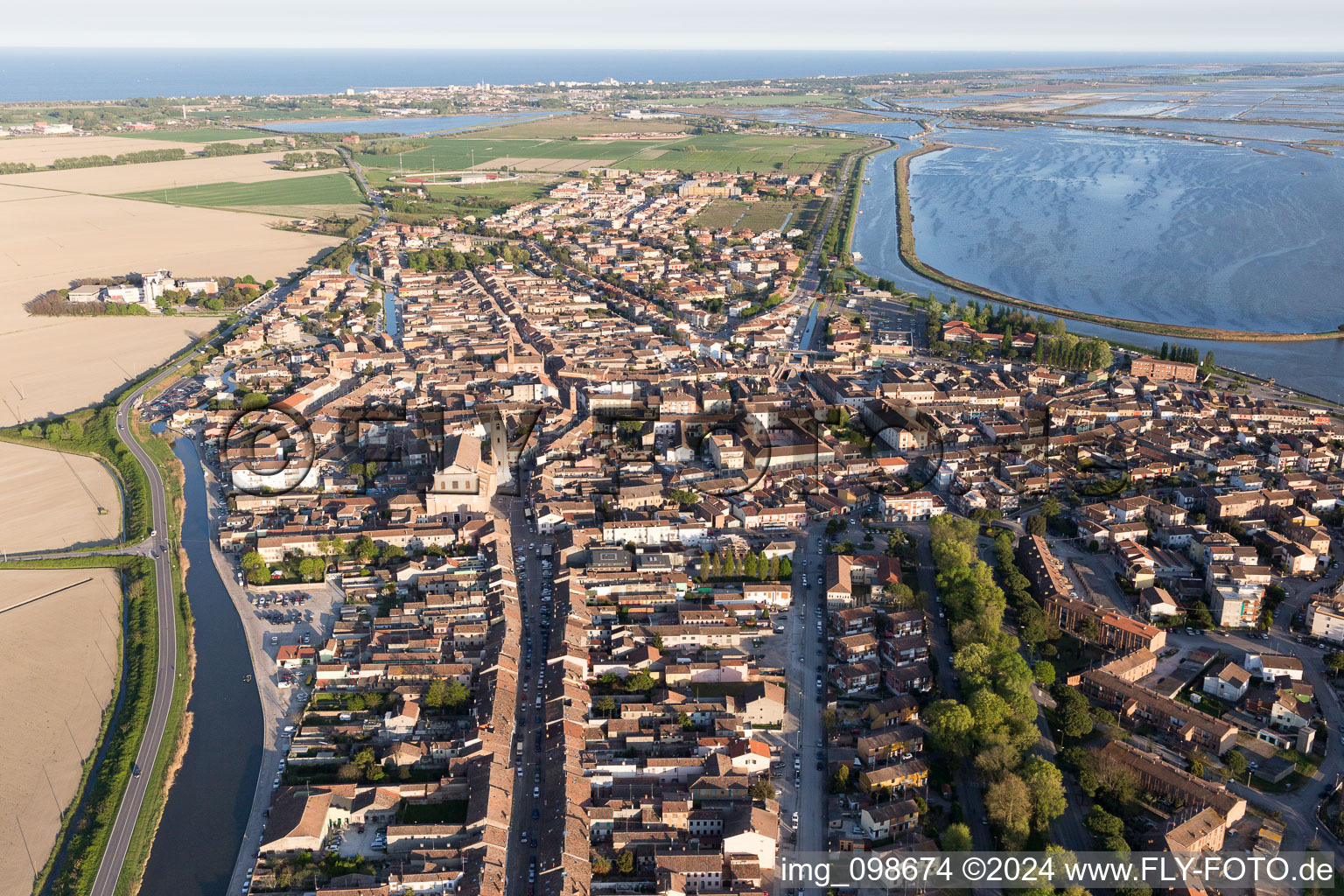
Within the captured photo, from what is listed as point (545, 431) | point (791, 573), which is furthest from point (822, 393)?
point (791, 573)

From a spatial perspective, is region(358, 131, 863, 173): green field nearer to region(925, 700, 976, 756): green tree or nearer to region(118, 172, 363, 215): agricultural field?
region(118, 172, 363, 215): agricultural field

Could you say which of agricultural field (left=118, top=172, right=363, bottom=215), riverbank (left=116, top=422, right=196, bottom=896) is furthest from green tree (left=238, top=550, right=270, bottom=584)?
agricultural field (left=118, top=172, right=363, bottom=215)

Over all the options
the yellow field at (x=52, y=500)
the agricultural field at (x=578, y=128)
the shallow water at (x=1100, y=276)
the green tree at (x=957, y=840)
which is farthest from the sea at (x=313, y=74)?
the green tree at (x=957, y=840)

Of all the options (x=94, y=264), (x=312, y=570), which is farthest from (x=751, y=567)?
(x=94, y=264)

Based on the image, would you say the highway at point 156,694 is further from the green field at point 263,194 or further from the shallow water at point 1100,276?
the green field at point 263,194

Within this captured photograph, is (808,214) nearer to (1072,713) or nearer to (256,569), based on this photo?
(256,569)

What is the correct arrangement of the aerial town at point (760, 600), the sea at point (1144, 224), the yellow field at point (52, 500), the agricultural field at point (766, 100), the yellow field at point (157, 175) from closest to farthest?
the aerial town at point (760, 600), the yellow field at point (52, 500), the sea at point (1144, 224), the yellow field at point (157, 175), the agricultural field at point (766, 100)

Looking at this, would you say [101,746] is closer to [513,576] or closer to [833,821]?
[513,576]
